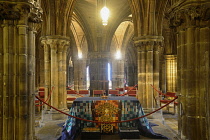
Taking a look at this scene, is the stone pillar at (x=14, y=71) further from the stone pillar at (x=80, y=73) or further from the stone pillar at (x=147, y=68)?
the stone pillar at (x=80, y=73)

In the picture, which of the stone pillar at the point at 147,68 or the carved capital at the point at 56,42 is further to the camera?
the stone pillar at the point at 147,68

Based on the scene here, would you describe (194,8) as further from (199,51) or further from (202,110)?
(202,110)

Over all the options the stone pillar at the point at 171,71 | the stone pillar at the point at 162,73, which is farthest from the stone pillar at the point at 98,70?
the stone pillar at the point at 162,73

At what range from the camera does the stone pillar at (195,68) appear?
13.1 feet

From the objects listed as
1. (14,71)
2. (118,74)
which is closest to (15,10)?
(14,71)

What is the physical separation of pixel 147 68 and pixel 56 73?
14.0 ft

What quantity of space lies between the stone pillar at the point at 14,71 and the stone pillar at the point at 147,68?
5.95 metres

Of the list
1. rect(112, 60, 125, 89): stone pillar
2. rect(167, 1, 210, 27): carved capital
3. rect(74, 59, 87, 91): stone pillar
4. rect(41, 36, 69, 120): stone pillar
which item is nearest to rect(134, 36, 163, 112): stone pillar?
rect(41, 36, 69, 120): stone pillar

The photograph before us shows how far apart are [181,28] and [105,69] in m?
12.2

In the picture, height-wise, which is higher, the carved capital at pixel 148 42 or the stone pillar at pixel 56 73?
the carved capital at pixel 148 42

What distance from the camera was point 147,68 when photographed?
9.11m

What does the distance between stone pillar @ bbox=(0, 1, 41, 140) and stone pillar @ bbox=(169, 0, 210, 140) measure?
3.42 meters

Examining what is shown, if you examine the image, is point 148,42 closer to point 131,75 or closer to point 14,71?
point 14,71

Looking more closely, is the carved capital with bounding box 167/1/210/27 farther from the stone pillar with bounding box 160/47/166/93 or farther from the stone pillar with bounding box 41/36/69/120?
the stone pillar with bounding box 160/47/166/93
